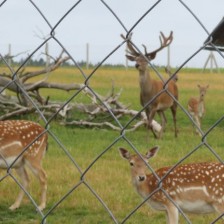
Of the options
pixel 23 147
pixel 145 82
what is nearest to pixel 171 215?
pixel 23 147

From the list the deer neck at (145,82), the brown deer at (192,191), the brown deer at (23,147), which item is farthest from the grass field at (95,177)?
the deer neck at (145,82)

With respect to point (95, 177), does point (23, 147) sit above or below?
above

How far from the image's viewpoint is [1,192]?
751cm

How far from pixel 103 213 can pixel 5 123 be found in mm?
1370

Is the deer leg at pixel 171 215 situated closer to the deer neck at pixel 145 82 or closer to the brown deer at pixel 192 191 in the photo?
the brown deer at pixel 192 191

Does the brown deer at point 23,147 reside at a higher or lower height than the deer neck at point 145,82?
higher

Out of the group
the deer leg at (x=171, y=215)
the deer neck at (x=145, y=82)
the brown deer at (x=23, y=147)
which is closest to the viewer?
the deer leg at (x=171, y=215)

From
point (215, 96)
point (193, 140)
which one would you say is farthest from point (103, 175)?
point (215, 96)

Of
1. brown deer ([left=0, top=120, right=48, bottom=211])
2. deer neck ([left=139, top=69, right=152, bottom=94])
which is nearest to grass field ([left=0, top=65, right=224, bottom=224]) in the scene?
brown deer ([left=0, top=120, right=48, bottom=211])

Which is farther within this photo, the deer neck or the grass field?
the deer neck

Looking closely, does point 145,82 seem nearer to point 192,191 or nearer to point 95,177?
point 95,177

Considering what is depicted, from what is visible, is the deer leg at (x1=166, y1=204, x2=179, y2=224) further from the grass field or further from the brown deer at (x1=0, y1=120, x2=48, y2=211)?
the brown deer at (x1=0, y1=120, x2=48, y2=211)

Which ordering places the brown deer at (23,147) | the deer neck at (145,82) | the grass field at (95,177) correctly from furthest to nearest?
1. the deer neck at (145,82)
2. the brown deer at (23,147)
3. the grass field at (95,177)

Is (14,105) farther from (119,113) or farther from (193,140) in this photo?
(193,140)
